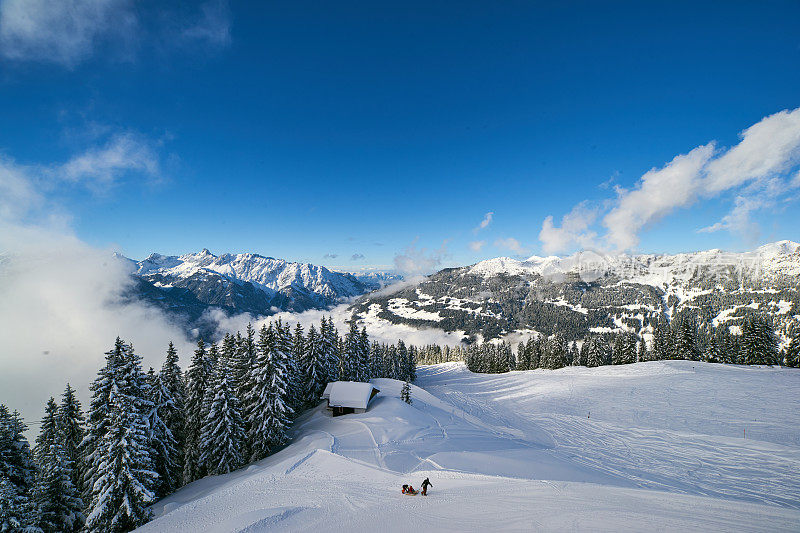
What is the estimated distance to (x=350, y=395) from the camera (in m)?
38.2

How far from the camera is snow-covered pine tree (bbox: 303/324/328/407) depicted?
145 ft

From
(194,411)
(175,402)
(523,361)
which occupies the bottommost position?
(523,361)

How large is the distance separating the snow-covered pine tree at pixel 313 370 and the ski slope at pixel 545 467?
126 inches

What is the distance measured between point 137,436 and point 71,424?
42.0ft

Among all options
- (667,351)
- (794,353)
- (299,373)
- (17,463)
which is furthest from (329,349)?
(794,353)

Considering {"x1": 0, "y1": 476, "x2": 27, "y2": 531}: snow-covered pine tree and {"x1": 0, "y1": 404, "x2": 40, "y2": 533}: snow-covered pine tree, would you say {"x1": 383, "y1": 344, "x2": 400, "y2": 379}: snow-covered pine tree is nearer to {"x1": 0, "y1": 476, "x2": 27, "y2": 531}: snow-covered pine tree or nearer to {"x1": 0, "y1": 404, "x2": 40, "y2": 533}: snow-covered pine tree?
{"x1": 0, "y1": 404, "x2": 40, "y2": 533}: snow-covered pine tree

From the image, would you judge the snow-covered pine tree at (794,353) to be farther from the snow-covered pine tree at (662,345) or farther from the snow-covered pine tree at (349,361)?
the snow-covered pine tree at (349,361)

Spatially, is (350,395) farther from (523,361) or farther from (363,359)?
(523,361)

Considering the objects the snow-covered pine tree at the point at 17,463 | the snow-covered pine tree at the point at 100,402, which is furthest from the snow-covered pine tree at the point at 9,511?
the snow-covered pine tree at the point at 100,402

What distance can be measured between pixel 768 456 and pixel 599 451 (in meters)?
10.7

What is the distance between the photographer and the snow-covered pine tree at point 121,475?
16.5 metres

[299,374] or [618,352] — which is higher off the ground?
[299,374]

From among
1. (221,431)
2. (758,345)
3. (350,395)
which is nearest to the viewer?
(221,431)

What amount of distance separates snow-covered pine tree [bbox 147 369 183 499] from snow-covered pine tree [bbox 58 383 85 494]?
15.8 ft
